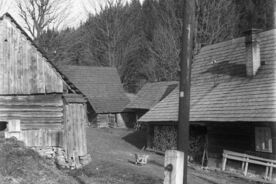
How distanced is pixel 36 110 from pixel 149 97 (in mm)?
18624

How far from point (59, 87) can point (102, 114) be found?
19.3 meters

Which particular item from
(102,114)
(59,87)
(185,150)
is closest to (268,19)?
(102,114)

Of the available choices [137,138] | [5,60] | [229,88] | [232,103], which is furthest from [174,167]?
[137,138]

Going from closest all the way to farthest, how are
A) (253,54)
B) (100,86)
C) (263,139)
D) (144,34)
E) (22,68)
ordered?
(263,139), (22,68), (253,54), (100,86), (144,34)

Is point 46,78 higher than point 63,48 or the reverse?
the reverse

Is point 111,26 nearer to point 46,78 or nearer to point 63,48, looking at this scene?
point 63,48

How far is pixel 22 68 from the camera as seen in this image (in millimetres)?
19422

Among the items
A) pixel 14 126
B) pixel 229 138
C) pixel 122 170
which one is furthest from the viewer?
pixel 229 138

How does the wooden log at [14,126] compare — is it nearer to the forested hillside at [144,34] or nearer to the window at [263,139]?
the window at [263,139]

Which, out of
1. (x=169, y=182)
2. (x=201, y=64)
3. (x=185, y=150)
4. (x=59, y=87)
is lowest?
(x=169, y=182)

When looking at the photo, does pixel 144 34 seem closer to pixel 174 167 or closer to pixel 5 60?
pixel 5 60

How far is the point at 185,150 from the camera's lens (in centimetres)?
743

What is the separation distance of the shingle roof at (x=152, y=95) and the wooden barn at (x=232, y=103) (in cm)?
990

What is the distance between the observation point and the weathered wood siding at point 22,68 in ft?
63.5
